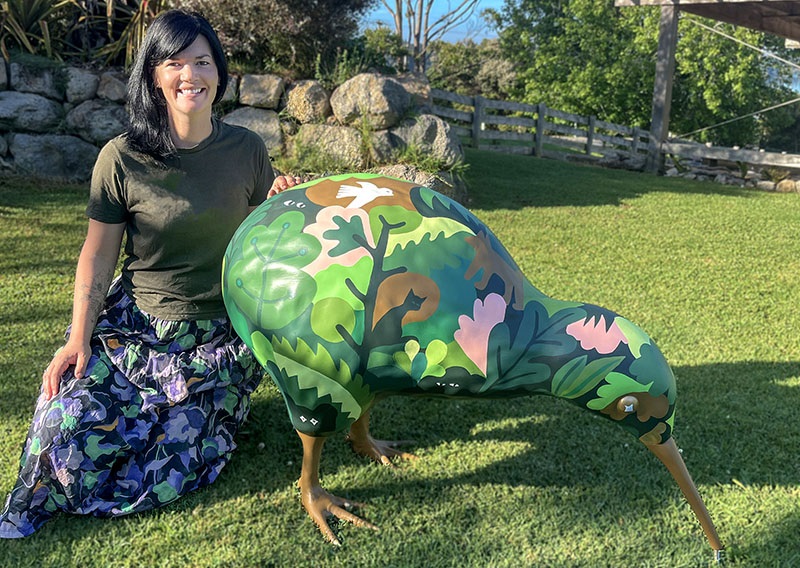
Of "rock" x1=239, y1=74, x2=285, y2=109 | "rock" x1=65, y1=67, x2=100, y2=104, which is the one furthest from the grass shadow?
"rock" x1=65, y1=67, x2=100, y2=104

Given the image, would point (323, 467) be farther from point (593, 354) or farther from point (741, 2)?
point (741, 2)

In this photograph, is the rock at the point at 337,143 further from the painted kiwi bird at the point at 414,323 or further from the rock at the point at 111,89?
the painted kiwi bird at the point at 414,323

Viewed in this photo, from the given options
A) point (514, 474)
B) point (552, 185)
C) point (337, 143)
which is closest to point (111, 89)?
point (337, 143)

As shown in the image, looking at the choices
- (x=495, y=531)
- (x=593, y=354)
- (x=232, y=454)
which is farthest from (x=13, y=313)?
(x=593, y=354)

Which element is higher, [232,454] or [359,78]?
[359,78]

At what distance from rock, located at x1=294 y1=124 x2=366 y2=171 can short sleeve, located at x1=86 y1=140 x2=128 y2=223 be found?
4.98m

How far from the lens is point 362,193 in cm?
213

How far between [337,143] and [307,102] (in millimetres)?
609

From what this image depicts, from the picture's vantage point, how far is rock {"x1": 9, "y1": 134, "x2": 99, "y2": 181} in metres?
7.26

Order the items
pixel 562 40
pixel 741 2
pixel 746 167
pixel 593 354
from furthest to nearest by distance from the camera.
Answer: pixel 562 40 < pixel 746 167 < pixel 741 2 < pixel 593 354

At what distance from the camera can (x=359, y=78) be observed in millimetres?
7551

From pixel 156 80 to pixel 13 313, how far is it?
8.14 feet

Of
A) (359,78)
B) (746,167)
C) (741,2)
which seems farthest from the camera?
(746,167)

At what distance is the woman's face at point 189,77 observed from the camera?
2.33 meters
